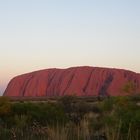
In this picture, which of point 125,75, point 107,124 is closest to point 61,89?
point 125,75

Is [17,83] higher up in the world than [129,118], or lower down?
lower down

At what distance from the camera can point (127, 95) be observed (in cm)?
3547

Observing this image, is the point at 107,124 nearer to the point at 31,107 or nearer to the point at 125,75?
the point at 31,107

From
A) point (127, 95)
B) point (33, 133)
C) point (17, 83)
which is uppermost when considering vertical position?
point (33, 133)

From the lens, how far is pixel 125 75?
12175 centimetres

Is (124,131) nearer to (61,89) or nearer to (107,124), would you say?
(107,124)

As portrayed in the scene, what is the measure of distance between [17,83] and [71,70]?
643 inches

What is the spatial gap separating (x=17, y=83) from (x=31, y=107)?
10425 centimetres

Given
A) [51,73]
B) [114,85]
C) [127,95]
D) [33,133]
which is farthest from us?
[51,73]

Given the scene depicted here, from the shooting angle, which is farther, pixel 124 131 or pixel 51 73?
pixel 51 73

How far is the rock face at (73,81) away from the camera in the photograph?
118 metres

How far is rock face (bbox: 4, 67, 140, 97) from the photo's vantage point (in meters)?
118

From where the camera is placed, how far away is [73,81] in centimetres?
12306

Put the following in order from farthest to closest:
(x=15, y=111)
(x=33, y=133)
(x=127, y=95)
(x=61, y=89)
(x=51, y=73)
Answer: (x=51, y=73) < (x=61, y=89) < (x=127, y=95) < (x=15, y=111) < (x=33, y=133)
